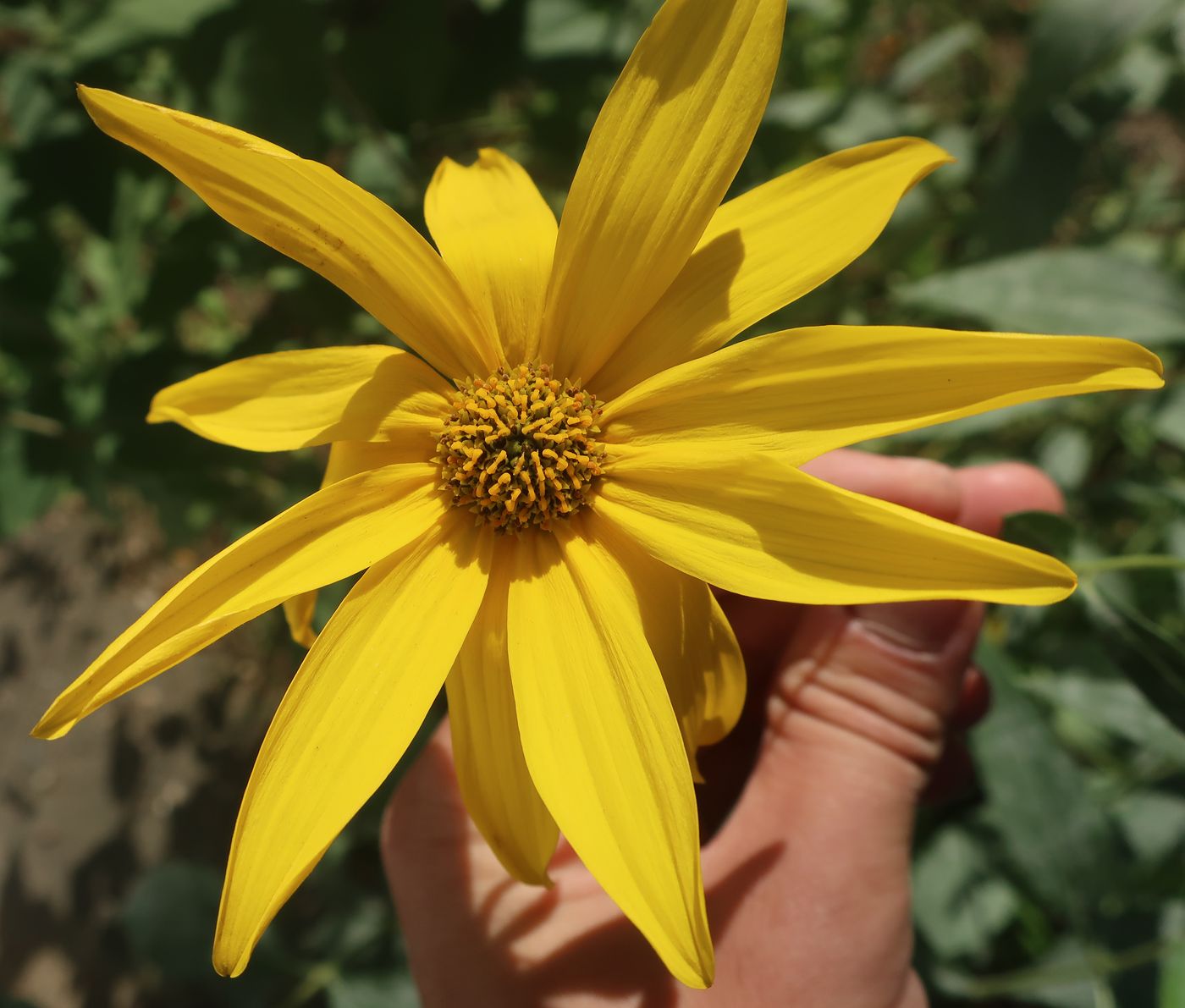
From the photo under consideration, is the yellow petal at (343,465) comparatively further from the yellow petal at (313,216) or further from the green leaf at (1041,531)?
the green leaf at (1041,531)

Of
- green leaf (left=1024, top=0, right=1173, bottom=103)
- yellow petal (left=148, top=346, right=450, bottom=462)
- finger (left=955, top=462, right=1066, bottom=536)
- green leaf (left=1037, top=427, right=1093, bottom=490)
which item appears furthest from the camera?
green leaf (left=1037, top=427, right=1093, bottom=490)

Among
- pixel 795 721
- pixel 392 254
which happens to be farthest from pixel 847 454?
pixel 392 254

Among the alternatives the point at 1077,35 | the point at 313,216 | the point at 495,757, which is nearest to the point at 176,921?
the point at 495,757

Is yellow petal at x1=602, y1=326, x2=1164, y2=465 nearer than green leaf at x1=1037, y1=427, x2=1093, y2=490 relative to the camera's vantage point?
Yes

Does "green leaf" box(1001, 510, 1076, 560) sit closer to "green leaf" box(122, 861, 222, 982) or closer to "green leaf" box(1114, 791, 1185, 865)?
"green leaf" box(1114, 791, 1185, 865)

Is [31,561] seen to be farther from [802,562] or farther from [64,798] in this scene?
[802,562]

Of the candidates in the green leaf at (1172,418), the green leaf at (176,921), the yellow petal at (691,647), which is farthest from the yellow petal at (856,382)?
the green leaf at (176,921)

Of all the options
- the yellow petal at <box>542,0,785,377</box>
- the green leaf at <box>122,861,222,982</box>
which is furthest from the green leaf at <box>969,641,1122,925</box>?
the green leaf at <box>122,861,222,982</box>

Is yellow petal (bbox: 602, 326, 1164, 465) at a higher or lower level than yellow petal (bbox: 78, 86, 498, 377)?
lower
